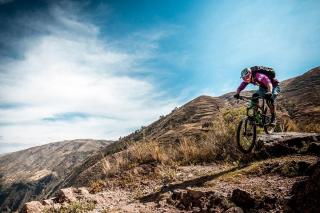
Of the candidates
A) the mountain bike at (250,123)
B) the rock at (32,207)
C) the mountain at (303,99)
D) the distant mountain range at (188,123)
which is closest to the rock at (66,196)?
the rock at (32,207)

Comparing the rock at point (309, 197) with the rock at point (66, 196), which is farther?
the rock at point (66, 196)

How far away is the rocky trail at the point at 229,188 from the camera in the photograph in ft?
16.5

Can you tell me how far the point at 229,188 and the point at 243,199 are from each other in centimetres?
125

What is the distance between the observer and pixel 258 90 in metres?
9.77

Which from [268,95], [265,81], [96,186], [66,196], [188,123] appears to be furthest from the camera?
[188,123]

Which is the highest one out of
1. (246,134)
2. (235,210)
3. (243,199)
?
(246,134)

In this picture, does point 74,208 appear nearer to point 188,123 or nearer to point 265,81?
point 265,81

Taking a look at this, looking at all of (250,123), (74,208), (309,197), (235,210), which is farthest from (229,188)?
(74,208)

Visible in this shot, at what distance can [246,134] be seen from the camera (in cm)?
959

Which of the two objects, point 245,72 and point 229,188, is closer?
point 229,188

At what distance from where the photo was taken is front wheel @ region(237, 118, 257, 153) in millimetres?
9508

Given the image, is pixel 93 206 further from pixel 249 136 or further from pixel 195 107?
pixel 195 107

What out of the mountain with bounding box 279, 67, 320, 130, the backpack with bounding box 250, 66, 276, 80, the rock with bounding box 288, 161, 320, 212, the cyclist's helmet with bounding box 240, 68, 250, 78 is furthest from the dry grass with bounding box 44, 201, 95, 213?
the mountain with bounding box 279, 67, 320, 130

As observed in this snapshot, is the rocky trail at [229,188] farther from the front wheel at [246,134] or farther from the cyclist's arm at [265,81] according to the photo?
the cyclist's arm at [265,81]
